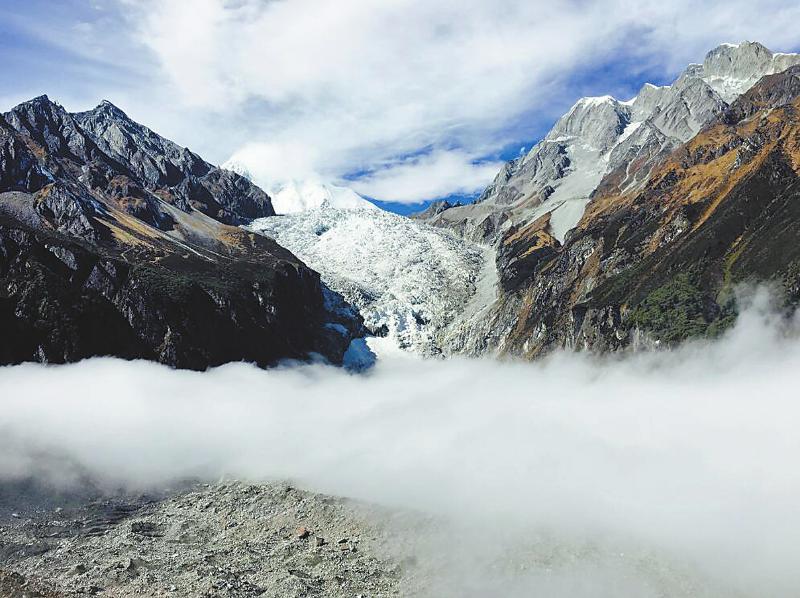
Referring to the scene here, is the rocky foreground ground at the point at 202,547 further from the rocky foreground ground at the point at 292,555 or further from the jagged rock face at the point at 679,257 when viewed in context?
the jagged rock face at the point at 679,257

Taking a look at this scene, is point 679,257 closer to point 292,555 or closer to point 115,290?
point 292,555

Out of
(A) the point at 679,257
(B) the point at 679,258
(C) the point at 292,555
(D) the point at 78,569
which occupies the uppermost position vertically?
(A) the point at 679,257

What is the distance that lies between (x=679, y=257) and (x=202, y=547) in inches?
4194

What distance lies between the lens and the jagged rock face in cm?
11129

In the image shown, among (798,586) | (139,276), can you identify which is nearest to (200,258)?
(139,276)

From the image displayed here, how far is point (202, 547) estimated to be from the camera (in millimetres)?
64875

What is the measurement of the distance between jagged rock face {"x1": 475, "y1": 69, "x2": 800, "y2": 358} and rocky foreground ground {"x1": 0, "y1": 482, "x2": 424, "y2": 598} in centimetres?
6942

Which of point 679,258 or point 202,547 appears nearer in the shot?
point 202,547

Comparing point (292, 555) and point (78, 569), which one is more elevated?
point (292, 555)

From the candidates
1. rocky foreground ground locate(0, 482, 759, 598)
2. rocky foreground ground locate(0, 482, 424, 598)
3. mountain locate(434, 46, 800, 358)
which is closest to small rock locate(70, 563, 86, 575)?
rocky foreground ground locate(0, 482, 424, 598)

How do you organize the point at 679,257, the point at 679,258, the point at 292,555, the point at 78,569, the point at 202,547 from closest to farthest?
the point at 78,569 → the point at 292,555 → the point at 202,547 → the point at 679,258 → the point at 679,257

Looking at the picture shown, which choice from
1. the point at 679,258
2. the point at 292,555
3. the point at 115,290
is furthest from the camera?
the point at 679,258

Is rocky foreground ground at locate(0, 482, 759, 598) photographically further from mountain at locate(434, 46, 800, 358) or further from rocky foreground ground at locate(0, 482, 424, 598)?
mountain at locate(434, 46, 800, 358)

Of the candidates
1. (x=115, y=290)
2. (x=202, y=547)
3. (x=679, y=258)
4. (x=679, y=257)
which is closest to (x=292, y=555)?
(x=202, y=547)
